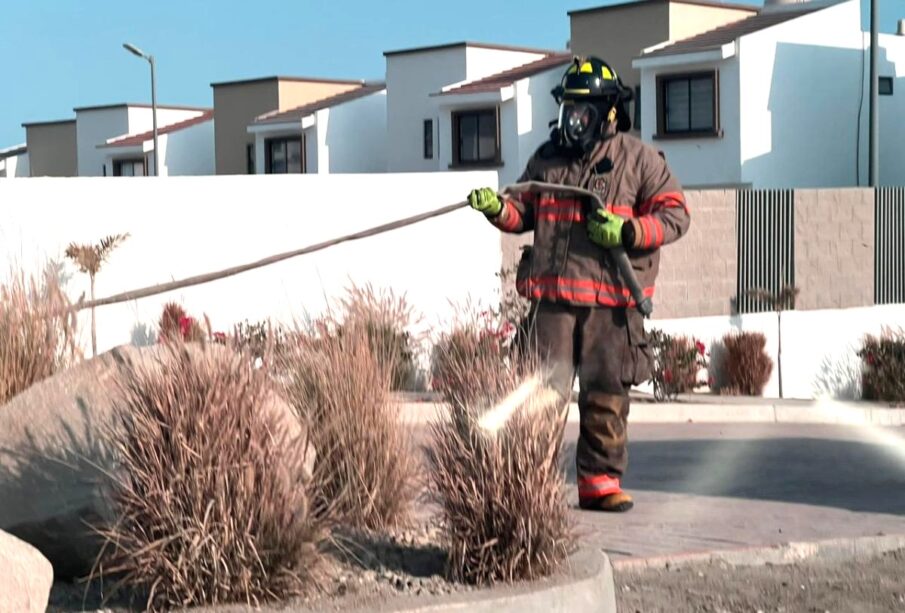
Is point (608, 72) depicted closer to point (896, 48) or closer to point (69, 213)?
point (69, 213)

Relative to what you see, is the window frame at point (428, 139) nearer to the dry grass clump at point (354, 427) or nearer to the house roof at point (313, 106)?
the house roof at point (313, 106)

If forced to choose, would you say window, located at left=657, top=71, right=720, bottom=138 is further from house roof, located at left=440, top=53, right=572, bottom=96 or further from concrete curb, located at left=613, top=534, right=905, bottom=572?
concrete curb, located at left=613, top=534, right=905, bottom=572

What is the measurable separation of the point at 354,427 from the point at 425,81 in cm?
4034

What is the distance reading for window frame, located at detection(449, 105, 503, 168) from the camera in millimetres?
41500

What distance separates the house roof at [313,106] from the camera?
4806cm

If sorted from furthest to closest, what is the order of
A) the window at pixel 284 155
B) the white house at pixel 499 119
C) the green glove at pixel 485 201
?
the window at pixel 284 155 < the white house at pixel 499 119 < the green glove at pixel 485 201

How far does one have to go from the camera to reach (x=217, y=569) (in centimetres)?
464

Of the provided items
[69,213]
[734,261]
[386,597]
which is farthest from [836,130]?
[386,597]

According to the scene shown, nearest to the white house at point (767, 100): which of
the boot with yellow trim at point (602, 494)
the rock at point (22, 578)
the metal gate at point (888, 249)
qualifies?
the metal gate at point (888, 249)

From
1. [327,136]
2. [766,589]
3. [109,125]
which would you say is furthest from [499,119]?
[766,589]

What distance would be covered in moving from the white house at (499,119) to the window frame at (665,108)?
3910 millimetres

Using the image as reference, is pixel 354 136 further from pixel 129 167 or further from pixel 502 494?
pixel 502 494

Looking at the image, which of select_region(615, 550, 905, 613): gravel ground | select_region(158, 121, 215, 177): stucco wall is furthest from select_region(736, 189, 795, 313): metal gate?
select_region(158, 121, 215, 177): stucco wall

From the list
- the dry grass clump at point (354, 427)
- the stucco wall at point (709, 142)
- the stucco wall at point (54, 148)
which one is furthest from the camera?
the stucco wall at point (54, 148)
